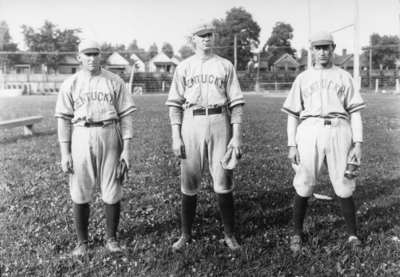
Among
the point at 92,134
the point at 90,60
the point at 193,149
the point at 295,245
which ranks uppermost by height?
the point at 90,60

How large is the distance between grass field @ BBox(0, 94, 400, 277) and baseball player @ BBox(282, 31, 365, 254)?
33cm

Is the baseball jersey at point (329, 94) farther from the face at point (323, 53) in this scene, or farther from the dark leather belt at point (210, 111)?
the dark leather belt at point (210, 111)

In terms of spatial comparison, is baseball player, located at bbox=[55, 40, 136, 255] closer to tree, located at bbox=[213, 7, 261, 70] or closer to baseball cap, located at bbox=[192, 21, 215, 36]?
baseball cap, located at bbox=[192, 21, 215, 36]

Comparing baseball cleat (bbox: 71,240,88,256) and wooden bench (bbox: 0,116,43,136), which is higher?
wooden bench (bbox: 0,116,43,136)

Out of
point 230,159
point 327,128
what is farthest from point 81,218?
point 327,128

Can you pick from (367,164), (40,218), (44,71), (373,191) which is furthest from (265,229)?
(44,71)

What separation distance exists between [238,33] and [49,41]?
110ft

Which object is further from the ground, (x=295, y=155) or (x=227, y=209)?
(x=295, y=155)

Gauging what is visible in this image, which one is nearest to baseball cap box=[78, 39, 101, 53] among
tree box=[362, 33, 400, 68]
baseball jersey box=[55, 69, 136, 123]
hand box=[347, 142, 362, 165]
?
baseball jersey box=[55, 69, 136, 123]

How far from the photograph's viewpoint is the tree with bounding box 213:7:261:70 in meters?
15.7

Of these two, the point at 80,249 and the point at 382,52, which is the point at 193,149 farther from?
the point at 382,52

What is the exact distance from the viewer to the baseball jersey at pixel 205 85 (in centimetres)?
388

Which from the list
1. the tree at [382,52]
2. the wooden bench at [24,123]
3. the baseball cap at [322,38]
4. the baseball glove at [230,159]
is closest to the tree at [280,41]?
the tree at [382,52]

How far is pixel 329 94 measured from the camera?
12.6 ft
